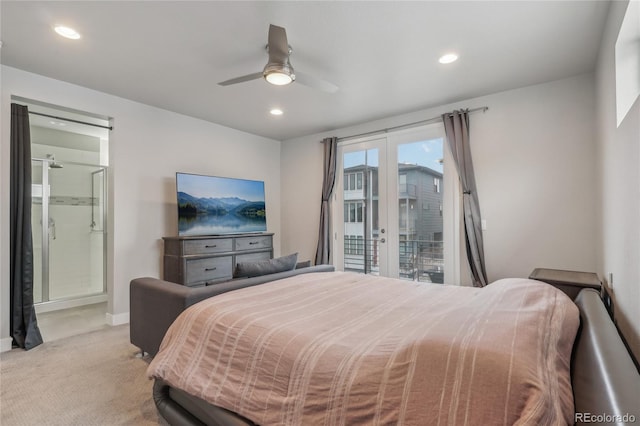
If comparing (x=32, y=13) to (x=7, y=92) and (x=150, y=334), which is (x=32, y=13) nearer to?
(x=7, y=92)

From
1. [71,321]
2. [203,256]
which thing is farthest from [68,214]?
[203,256]

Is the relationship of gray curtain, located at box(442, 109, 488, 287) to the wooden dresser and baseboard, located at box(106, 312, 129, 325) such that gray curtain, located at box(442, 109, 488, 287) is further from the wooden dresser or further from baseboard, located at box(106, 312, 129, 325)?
baseboard, located at box(106, 312, 129, 325)

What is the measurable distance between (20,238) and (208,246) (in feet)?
6.00

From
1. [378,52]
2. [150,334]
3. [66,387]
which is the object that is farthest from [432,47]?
[66,387]

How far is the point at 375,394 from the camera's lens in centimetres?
103

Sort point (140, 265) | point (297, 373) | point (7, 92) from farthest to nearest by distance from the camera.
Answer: point (140, 265), point (7, 92), point (297, 373)

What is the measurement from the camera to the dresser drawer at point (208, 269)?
3785mm

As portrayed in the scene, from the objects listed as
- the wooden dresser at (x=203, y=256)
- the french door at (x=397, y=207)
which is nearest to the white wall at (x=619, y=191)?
the french door at (x=397, y=207)

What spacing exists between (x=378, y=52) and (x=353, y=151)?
2228 millimetres

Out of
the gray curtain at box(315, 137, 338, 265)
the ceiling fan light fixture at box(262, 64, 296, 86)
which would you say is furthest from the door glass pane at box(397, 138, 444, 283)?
the ceiling fan light fixture at box(262, 64, 296, 86)

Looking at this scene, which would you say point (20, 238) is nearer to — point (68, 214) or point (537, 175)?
point (68, 214)

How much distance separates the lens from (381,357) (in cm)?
113

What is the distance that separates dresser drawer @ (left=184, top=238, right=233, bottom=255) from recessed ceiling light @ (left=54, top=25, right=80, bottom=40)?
2.26m

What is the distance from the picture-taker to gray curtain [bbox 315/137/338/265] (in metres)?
4.89
